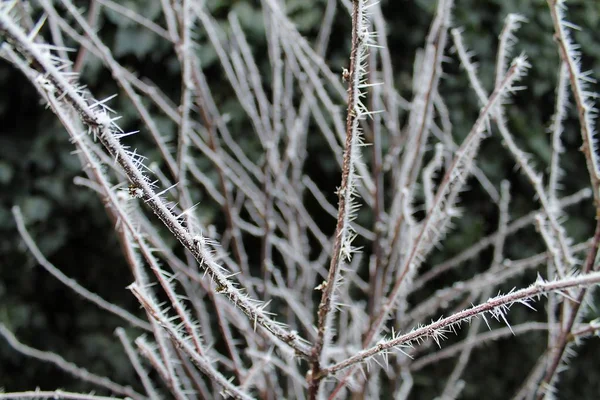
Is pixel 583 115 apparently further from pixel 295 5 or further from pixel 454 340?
pixel 454 340

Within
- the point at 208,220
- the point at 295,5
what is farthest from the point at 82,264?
the point at 295,5

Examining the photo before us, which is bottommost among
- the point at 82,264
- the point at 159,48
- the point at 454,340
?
the point at 454,340

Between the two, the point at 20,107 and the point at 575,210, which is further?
the point at 575,210

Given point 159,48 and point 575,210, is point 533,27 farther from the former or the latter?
point 159,48

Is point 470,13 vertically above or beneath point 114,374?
above

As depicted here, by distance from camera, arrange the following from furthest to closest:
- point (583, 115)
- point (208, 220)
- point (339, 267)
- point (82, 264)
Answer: point (82, 264)
point (208, 220)
point (583, 115)
point (339, 267)

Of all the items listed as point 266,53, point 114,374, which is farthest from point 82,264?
point 266,53

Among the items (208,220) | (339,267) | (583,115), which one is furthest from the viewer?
(208,220)
